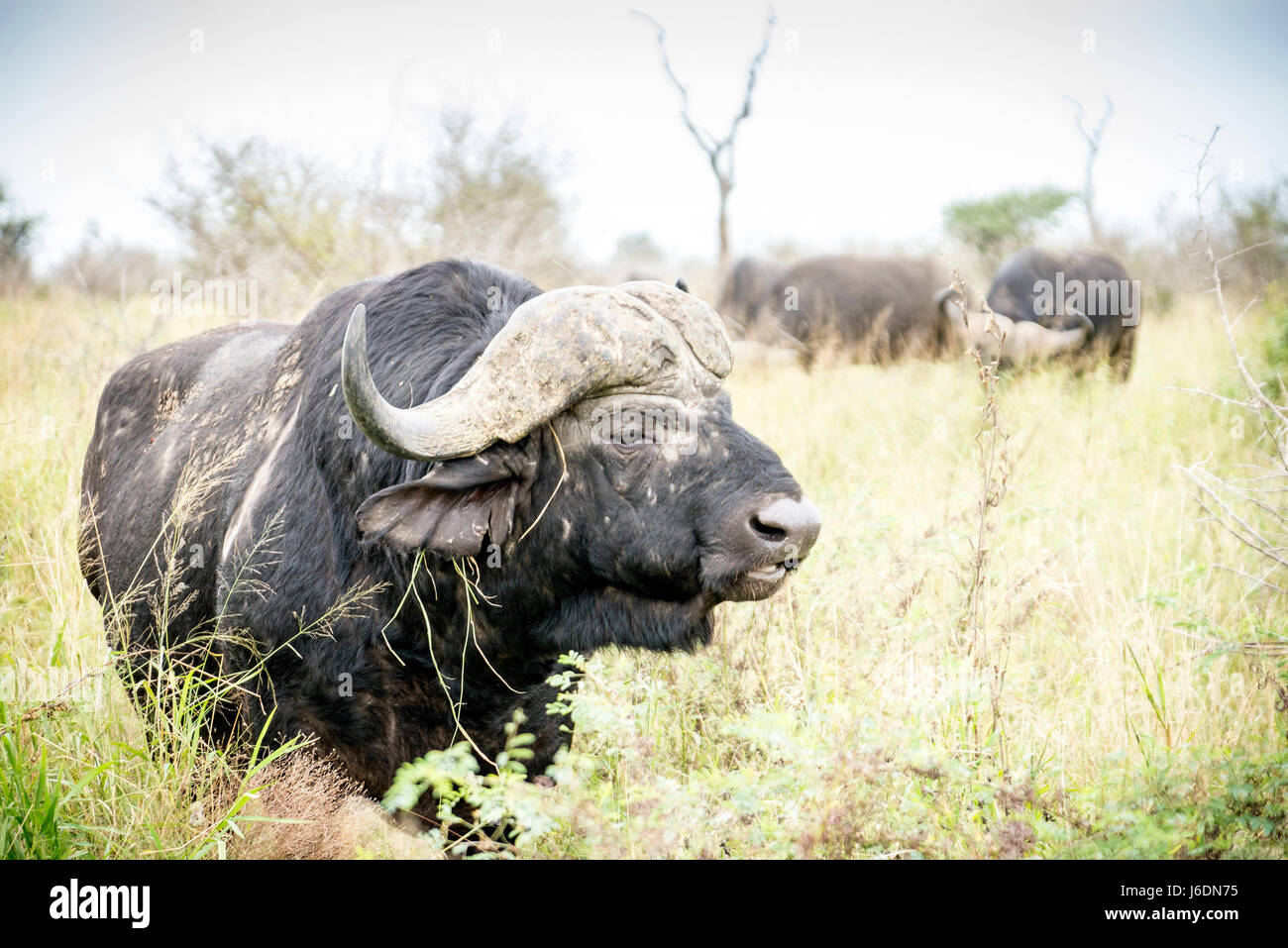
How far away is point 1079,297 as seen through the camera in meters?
12.4

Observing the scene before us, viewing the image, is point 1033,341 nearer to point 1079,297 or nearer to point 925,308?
point 1079,297

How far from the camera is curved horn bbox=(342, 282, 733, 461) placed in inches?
121

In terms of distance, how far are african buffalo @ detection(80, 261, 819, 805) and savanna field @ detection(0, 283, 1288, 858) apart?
25 cm

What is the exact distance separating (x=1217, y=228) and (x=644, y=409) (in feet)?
61.2

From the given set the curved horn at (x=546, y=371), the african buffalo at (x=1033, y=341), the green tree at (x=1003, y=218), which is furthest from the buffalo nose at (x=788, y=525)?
the green tree at (x=1003, y=218)

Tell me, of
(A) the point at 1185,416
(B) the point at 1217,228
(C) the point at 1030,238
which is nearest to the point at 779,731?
(A) the point at 1185,416

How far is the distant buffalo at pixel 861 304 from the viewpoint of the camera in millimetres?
14781

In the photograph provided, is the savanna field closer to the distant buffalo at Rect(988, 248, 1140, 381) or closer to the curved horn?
the curved horn

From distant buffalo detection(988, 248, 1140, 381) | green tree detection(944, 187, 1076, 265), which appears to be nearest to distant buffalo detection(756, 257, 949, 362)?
distant buffalo detection(988, 248, 1140, 381)

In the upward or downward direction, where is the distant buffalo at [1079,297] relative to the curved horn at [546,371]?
upward

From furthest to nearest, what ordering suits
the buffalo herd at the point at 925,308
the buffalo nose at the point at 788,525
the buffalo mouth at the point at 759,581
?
the buffalo herd at the point at 925,308, the buffalo mouth at the point at 759,581, the buffalo nose at the point at 788,525

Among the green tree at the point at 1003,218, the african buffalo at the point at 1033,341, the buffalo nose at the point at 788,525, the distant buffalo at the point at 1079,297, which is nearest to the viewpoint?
the buffalo nose at the point at 788,525

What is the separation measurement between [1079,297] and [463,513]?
1110cm

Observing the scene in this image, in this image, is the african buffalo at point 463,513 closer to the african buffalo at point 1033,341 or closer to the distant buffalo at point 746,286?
the african buffalo at point 1033,341
